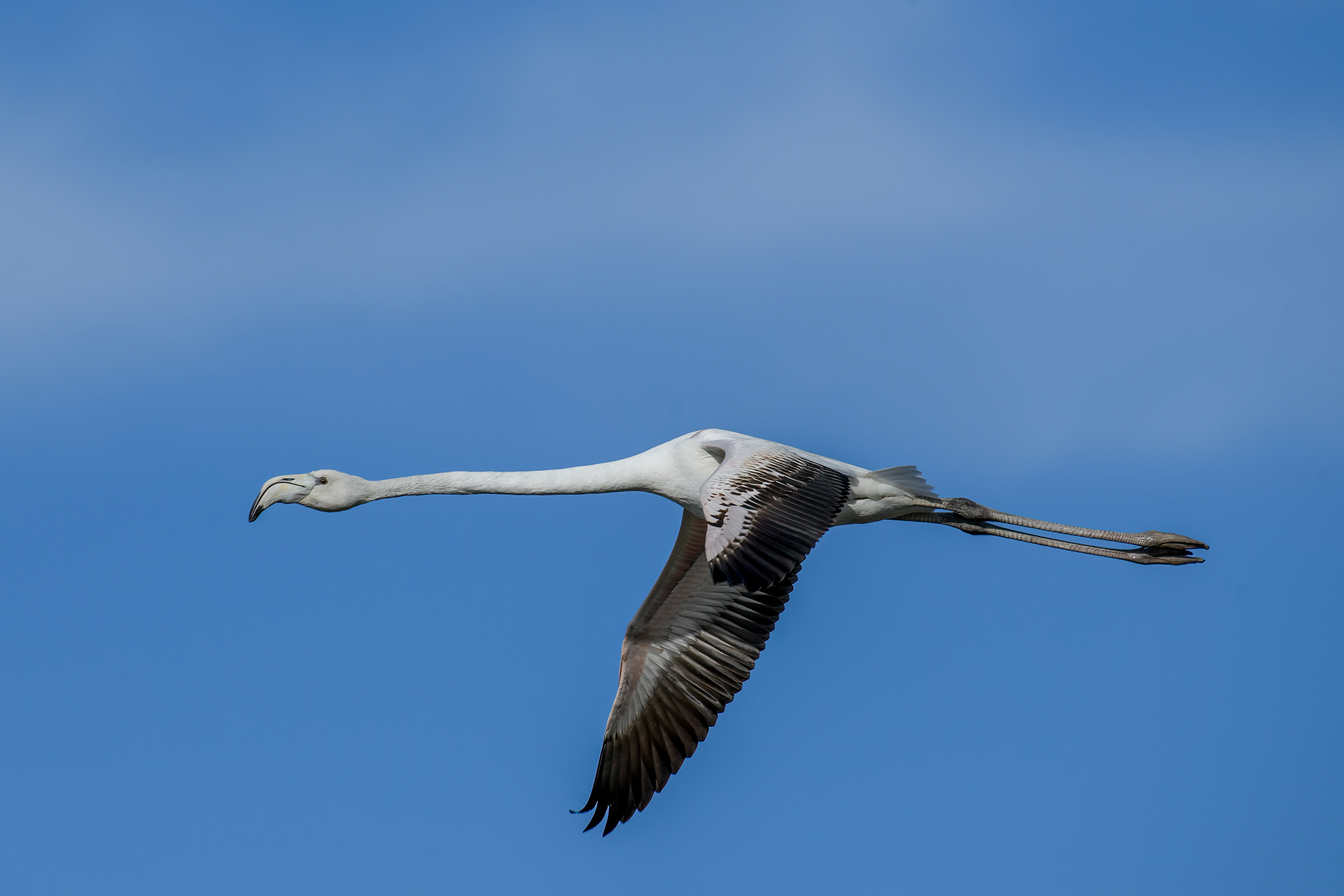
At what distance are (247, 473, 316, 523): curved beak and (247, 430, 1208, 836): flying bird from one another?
0.01m

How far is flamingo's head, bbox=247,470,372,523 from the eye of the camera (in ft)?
42.2

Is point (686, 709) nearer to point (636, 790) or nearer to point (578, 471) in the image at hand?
point (636, 790)

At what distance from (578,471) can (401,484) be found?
184 centimetres

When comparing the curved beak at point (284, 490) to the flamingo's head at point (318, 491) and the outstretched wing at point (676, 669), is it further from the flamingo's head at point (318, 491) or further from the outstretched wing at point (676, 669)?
the outstretched wing at point (676, 669)

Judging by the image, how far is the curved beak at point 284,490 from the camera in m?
12.8

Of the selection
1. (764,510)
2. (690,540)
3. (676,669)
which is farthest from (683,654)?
(764,510)

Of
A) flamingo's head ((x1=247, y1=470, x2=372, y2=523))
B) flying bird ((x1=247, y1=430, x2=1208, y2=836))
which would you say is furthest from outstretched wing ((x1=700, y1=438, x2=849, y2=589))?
flamingo's head ((x1=247, y1=470, x2=372, y2=523))

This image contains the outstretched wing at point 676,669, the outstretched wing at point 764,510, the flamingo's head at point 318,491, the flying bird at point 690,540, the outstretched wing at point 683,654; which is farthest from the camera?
the outstretched wing at point 676,669

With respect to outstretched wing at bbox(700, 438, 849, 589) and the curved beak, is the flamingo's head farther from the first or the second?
outstretched wing at bbox(700, 438, 849, 589)

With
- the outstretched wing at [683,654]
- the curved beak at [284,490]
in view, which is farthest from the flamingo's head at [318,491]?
the outstretched wing at [683,654]

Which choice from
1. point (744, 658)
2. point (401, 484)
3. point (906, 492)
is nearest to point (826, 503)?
point (906, 492)

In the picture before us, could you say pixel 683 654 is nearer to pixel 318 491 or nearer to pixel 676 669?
pixel 676 669

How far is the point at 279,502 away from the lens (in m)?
13.0

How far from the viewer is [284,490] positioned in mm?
12906
